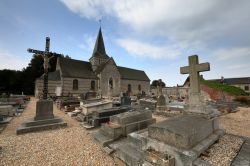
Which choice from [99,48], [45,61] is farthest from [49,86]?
[45,61]

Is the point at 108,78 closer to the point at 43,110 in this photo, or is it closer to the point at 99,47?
the point at 99,47

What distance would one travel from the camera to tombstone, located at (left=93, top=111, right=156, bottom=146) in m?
4.58

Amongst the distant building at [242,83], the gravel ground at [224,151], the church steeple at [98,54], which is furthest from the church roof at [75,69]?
the distant building at [242,83]

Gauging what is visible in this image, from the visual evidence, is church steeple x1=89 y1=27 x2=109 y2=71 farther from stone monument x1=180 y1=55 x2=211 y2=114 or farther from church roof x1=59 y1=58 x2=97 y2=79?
stone monument x1=180 y1=55 x2=211 y2=114

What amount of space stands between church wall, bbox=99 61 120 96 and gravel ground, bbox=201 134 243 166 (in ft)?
77.7

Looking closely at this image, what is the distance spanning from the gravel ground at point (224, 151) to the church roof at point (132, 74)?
28194 mm

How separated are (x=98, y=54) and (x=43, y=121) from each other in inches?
1031

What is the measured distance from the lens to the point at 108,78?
27922mm

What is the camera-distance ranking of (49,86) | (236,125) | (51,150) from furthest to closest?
(49,86)
(236,125)
(51,150)

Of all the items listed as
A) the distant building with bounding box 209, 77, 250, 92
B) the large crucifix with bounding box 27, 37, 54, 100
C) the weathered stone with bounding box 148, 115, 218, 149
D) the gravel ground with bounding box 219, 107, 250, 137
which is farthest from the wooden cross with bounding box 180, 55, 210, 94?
the distant building with bounding box 209, 77, 250, 92

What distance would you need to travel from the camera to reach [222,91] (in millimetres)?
17766

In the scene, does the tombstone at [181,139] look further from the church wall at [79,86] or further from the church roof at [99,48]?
the church roof at [99,48]

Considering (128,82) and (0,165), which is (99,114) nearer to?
(0,165)

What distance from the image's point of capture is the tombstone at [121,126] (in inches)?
180
